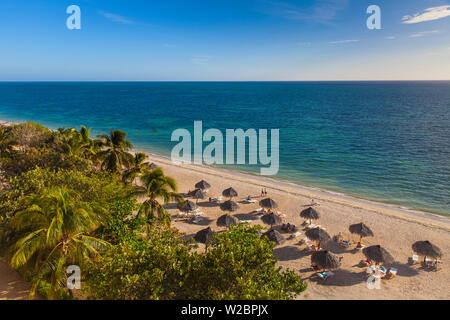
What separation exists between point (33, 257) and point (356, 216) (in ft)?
82.7

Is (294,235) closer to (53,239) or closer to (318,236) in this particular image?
(318,236)

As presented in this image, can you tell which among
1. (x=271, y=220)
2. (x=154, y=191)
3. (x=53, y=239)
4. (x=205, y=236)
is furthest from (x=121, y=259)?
(x=271, y=220)

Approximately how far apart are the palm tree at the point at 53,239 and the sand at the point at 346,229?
11405mm

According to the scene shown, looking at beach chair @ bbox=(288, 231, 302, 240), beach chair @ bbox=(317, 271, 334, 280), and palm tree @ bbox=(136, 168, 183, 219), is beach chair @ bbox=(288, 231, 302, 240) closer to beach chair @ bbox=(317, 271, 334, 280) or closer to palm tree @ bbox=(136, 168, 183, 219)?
beach chair @ bbox=(317, 271, 334, 280)

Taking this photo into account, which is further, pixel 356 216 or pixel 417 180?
pixel 417 180

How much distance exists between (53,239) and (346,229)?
857 inches

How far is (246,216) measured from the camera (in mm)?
24672

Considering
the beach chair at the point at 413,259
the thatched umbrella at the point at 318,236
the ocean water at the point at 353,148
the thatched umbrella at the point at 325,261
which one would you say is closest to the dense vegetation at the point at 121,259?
the thatched umbrella at the point at 325,261

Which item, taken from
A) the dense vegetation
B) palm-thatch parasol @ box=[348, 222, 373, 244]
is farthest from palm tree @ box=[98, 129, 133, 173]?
palm-thatch parasol @ box=[348, 222, 373, 244]

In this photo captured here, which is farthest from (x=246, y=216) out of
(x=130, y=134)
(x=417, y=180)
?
(x=130, y=134)

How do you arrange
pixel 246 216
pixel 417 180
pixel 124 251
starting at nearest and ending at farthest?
pixel 124 251 < pixel 246 216 < pixel 417 180

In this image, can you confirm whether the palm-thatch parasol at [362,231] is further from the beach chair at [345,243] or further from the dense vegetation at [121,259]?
the dense vegetation at [121,259]

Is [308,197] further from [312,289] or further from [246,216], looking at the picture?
[312,289]
